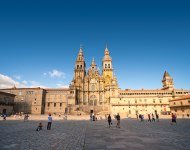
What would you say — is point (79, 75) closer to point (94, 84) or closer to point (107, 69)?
point (94, 84)

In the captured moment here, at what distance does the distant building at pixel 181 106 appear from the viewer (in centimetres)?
5610

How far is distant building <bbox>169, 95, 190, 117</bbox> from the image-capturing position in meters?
56.1

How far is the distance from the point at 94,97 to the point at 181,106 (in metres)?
37.5

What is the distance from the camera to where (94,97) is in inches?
3162

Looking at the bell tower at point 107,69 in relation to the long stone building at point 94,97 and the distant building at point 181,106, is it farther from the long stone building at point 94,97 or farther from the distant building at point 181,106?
the distant building at point 181,106

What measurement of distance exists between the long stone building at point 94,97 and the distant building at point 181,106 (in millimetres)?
4932

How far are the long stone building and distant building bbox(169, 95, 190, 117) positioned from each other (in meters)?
4.93

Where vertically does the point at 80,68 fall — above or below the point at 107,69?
above

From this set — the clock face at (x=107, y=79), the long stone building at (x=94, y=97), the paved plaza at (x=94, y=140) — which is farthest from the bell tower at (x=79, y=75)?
the paved plaza at (x=94, y=140)

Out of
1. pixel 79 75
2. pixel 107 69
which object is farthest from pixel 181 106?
pixel 79 75

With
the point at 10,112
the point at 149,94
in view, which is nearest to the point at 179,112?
A: the point at 149,94

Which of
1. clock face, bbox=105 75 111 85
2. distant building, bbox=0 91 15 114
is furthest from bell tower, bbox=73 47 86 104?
distant building, bbox=0 91 15 114

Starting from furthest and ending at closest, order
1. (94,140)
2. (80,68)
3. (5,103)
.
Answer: (80,68) → (5,103) → (94,140)

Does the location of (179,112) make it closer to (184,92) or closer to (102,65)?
(184,92)
